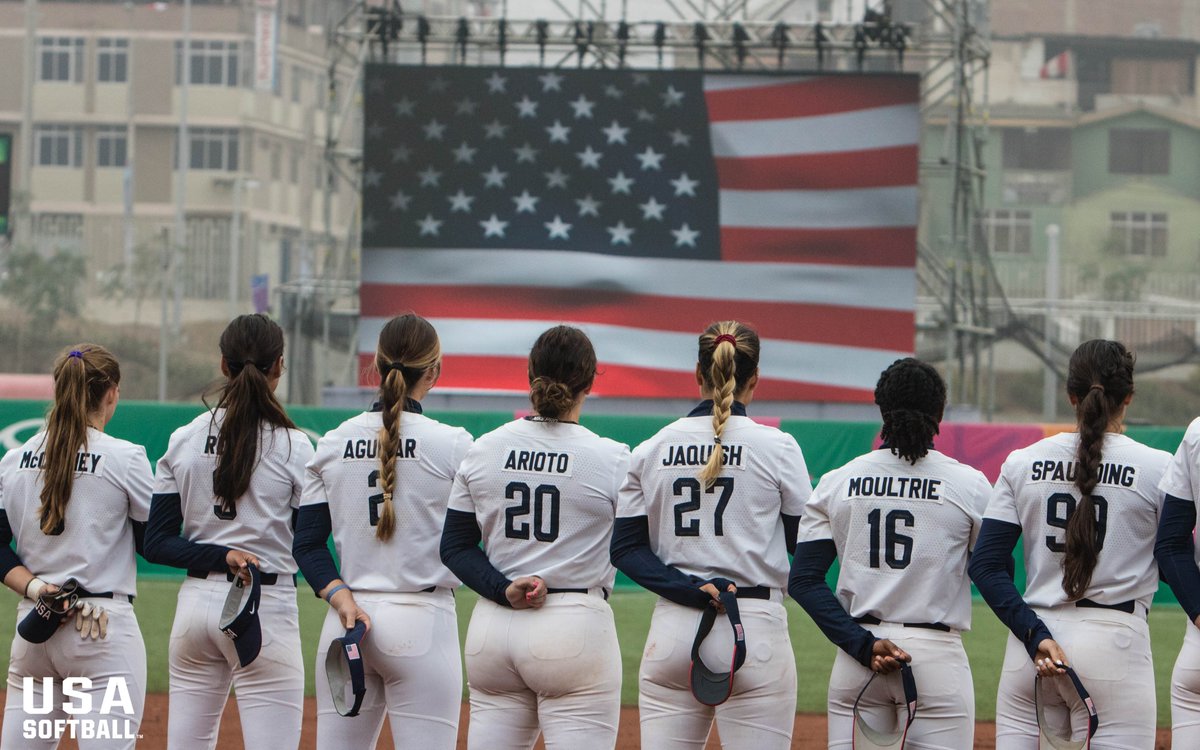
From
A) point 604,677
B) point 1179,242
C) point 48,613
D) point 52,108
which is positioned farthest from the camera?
point 52,108

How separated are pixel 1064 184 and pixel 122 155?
30.7 m

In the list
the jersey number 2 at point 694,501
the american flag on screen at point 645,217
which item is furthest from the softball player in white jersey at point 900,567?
the american flag on screen at point 645,217

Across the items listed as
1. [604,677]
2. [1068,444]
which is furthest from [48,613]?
[1068,444]

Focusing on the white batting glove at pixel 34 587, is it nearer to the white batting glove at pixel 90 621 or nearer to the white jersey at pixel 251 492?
the white batting glove at pixel 90 621

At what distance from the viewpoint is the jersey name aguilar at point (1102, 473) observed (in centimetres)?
416

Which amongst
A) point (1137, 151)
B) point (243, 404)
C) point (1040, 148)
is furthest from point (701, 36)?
point (1137, 151)

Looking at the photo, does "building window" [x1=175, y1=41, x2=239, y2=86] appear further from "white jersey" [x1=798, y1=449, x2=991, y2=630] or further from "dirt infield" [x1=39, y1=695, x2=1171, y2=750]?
"white jersey" [x1=798, y1=449, x2=991, y2=630]

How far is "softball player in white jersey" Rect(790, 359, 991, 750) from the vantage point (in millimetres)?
3945

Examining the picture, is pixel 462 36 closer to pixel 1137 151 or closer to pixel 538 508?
pixel 538 508

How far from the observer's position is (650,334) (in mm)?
18266

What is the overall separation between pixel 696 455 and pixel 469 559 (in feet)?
2.32

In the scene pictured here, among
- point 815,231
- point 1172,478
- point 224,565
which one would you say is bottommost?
point 224,565

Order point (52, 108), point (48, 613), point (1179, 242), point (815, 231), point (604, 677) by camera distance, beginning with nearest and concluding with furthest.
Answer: point (604, 677) < point (48, 613) < point (815, 231) < point (1179, 242) < point (52, 108)

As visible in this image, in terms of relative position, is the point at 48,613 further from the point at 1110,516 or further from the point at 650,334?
the point at 650,334
